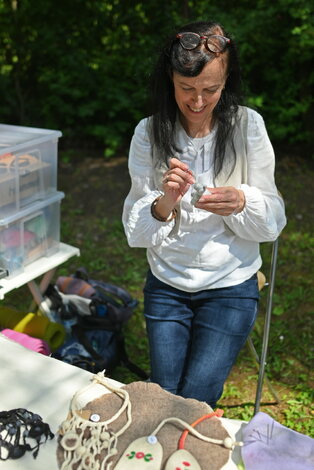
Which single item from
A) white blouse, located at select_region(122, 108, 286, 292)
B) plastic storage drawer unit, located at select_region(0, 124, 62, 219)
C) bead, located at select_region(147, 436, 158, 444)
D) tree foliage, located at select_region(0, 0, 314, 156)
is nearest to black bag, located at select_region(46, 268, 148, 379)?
plastic storage drawer unit, located at select_region(0, 124, 62, 219)

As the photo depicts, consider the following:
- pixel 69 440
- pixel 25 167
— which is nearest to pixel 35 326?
pixel 25 167

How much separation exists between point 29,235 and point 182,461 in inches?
61.1

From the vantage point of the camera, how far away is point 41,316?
2.99 metres

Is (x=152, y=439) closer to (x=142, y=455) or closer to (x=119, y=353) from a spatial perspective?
(x=142, y=455)

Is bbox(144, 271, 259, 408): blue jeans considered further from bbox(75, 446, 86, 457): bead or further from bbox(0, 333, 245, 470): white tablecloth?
bbox(75, 446, 86, 457): bead

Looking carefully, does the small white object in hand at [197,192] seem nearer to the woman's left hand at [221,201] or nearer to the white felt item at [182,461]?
the woman's left hand at [221,201]

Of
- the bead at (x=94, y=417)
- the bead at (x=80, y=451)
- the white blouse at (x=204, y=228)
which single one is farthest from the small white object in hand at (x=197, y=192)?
the bead at (x=80, y=451)

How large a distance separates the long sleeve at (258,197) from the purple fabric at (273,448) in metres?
0.73

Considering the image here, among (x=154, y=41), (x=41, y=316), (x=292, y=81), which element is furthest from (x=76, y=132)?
(x=41, y=316)

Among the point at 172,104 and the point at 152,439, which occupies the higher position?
the point at 172,104

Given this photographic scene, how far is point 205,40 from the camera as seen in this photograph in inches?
76.9

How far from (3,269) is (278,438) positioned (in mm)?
1507

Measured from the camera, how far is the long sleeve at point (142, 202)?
2.12 meters

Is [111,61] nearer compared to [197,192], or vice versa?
[197,192]
